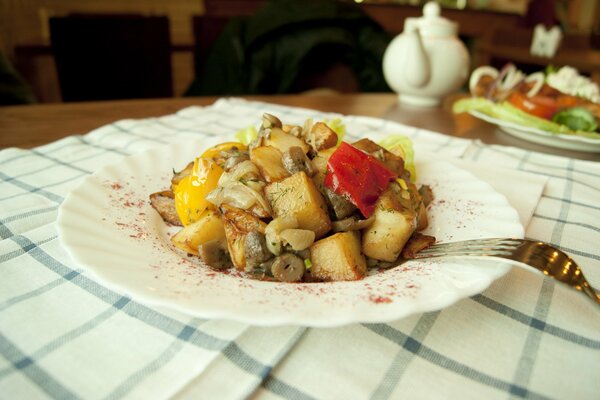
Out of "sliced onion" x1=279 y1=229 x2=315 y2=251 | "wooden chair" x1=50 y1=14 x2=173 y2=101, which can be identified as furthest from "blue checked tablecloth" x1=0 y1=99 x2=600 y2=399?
"wooden chair" x1=50 y1=14 x2=173 y2=101

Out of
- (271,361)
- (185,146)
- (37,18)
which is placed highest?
(37,18)

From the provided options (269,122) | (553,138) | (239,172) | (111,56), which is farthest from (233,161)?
(111,56)

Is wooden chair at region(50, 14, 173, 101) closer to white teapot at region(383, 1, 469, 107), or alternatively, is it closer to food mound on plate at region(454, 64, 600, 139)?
white teapot at region(383, 1, 469, 107)

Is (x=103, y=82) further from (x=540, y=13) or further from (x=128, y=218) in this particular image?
(x=540, y=13)

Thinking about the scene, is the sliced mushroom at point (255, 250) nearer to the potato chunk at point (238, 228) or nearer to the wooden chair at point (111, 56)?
the potato chunk at point (238, 228)

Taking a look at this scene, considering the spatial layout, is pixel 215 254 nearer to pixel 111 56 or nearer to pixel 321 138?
pixel 321 138

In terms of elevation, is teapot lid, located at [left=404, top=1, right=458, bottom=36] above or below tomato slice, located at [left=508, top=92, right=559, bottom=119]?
above

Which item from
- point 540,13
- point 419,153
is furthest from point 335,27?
point 540,13

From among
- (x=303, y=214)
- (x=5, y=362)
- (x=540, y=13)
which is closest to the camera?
(x=5, y=362)
